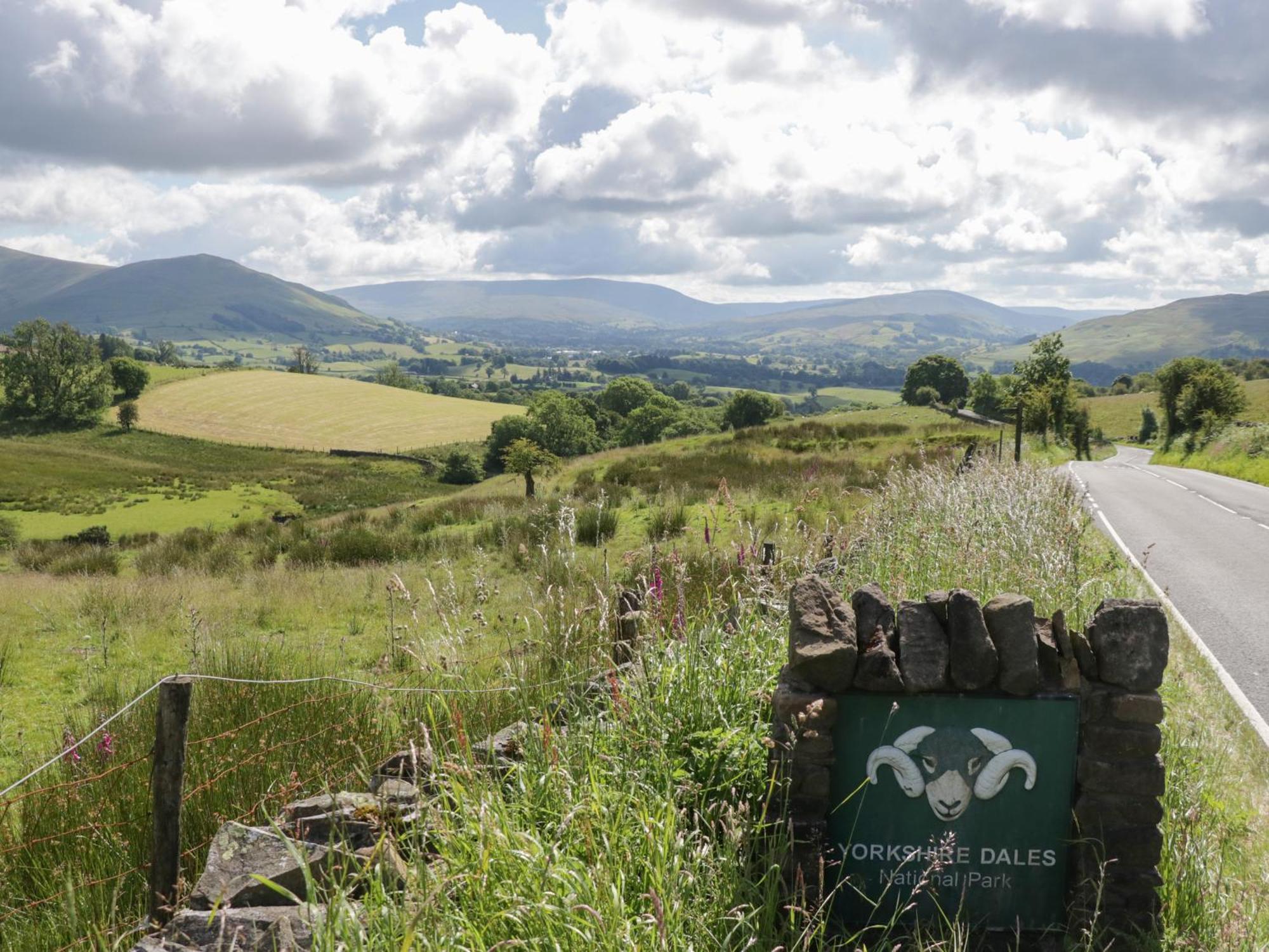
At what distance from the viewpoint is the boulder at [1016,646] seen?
12.0ft

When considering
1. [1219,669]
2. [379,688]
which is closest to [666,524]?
[1219,669]

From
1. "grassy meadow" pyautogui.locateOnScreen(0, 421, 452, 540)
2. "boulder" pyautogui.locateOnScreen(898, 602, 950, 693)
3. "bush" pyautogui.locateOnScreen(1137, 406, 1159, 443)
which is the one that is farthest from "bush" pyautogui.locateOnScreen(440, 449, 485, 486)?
"bush" pyautogui.locateOnScreen(1137, 406, 1159, 443)

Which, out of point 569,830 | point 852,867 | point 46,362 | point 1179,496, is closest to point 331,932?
point 569,830

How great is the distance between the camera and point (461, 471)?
74.4 meters

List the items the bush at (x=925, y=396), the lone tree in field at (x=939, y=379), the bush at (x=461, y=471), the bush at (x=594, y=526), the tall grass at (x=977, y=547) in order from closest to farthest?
the tall grass at (x=977, y=547) < the bush at (x=594, y=526) < the bush at (x=461, y=471) < the bush at (x=925, y=396) < the lone tree in field at (x=939, y=379)

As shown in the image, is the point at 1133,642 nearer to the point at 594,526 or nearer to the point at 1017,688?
the point at 1017,688

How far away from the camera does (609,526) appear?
1716 centimetres

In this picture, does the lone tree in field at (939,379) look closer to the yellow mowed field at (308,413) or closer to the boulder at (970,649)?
the yellow mowed field at (308,413)

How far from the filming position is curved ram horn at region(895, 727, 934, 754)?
3.76 metres

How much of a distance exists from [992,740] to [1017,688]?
0.26 metres

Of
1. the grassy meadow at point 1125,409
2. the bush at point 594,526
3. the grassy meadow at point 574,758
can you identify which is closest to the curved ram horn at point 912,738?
the grassy meadow at point 574,758

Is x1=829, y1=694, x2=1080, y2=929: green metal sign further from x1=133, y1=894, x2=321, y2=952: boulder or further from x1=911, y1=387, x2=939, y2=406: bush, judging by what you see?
x1=911, y1=387, x2=939, y2=406: bush

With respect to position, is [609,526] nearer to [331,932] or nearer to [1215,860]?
[1215,860]

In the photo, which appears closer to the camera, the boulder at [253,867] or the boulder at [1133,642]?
the boulder at [253,867]
